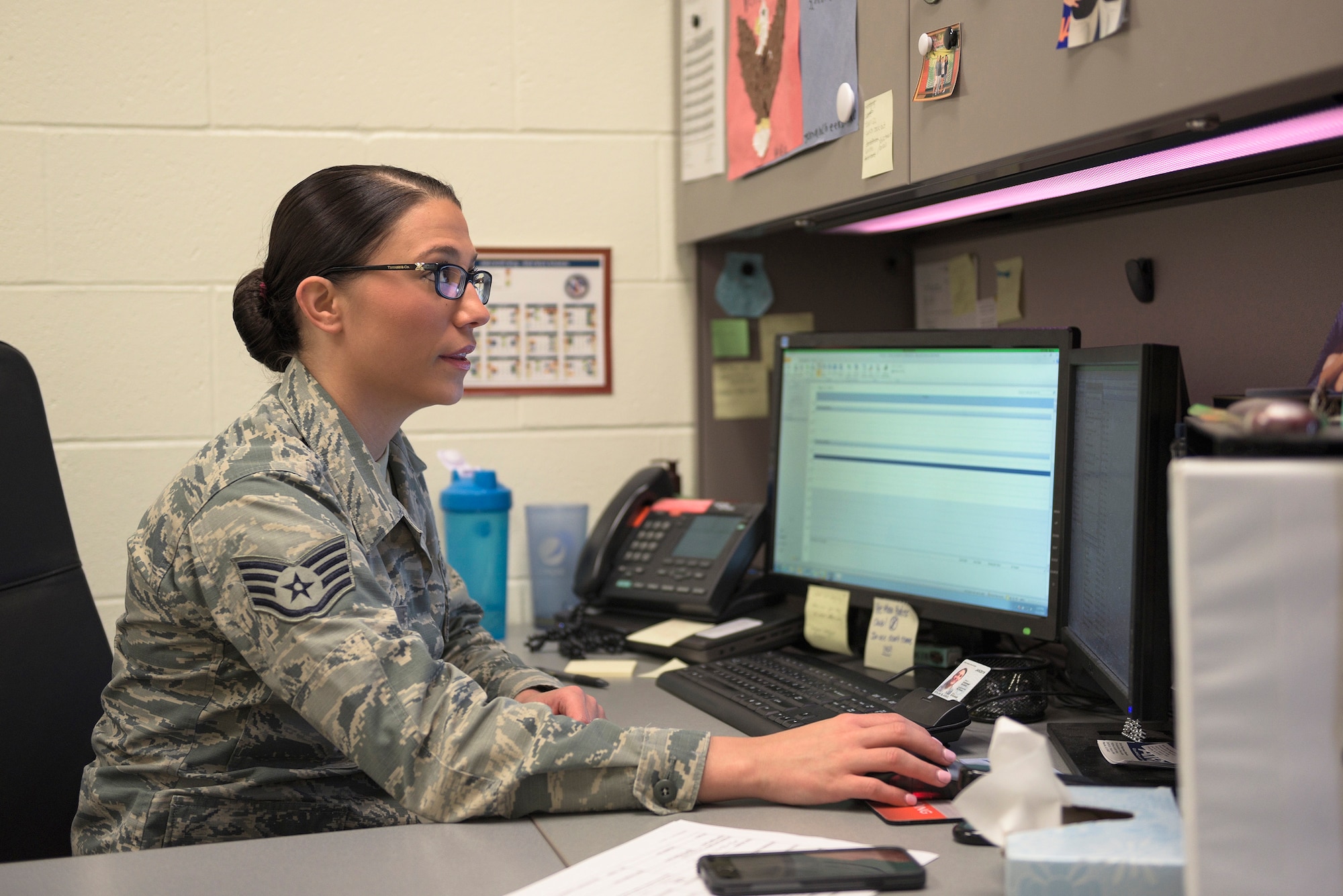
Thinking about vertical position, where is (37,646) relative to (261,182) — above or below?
below

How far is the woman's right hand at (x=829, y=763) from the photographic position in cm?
96

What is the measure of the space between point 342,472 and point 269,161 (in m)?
0.90

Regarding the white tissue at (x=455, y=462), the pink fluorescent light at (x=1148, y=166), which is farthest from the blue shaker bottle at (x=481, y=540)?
the pink fluorescent light at (x=1148, y=166)

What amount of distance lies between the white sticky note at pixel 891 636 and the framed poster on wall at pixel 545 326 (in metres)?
0.75

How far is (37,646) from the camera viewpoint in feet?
4.31

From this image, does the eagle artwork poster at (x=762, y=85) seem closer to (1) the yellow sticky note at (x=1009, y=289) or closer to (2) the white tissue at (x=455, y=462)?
(1) the yellow sticky note at (x=1009, y=289)

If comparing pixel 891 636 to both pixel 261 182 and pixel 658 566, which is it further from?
pixel 261 182

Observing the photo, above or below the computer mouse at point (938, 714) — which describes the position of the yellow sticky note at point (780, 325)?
above

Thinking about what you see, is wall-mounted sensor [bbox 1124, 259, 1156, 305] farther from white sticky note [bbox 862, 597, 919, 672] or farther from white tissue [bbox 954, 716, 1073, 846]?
white tissue [bbox 954, 716, 1073, 846]

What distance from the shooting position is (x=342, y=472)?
3.81ft

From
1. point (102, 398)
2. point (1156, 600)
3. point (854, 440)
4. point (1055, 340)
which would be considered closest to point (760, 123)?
point (854, 440)

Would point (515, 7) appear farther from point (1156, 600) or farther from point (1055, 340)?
point (1156, 600)

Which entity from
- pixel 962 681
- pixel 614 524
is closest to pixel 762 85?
pixel 614 524

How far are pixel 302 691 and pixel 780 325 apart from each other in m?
1.26
